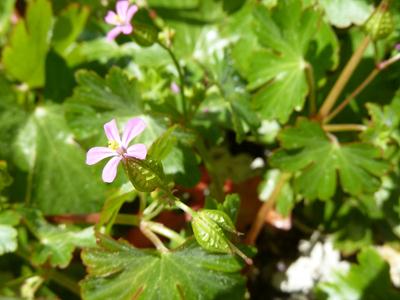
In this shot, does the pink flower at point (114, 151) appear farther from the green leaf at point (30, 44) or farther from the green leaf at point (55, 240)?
the green leaf at point (30, 44)

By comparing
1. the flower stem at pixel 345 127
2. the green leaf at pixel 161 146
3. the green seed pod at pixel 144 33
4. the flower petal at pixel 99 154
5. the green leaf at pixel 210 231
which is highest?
the green seed pod at pixel 144 33

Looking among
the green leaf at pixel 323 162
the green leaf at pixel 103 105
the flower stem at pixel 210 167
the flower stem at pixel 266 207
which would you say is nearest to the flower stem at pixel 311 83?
the green leaf at pixel 323 162

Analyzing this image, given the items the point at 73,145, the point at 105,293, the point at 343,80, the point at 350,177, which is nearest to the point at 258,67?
the point at 343,80

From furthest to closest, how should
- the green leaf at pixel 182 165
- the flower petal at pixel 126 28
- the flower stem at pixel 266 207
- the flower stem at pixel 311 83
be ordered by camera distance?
the flower stem at pixel 266 207 < the flower stem at pixel 311 83 < the green leaf at pixel 182 165 < the flower petal at pixel 126 28

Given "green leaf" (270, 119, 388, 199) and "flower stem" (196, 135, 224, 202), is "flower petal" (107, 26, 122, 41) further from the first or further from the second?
"green leaf" (270, 119, 388, 199)

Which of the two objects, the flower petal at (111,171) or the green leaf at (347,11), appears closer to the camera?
the flower petal at (111,171)

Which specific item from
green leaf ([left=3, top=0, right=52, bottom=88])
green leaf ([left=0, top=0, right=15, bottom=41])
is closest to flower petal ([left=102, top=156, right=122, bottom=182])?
green leaf ([left=3, top=0, right=52, bottom=88])

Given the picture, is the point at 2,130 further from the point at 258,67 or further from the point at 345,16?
the point at 345,16

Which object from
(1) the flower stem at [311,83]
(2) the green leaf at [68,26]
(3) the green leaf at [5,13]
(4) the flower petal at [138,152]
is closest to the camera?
(4) the flower petal at [138,152]

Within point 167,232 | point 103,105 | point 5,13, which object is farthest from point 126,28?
point 5,13
